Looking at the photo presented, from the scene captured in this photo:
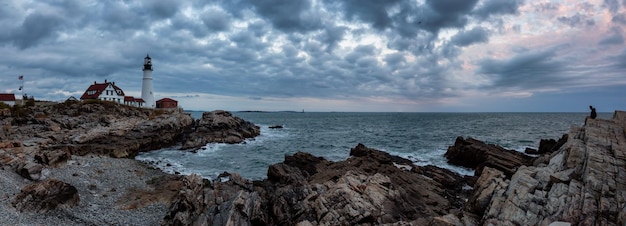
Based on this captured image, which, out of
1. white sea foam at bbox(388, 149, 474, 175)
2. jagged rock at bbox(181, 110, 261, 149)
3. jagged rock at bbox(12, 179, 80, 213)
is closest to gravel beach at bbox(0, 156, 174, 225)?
jagged rock at bbox(12, 179, 80, 213)

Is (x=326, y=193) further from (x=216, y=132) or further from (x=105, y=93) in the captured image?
(x=105, y=93)

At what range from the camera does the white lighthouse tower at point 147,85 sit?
77.8 metres

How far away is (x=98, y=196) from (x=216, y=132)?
34.6 m

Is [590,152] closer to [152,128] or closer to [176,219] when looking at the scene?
[176,219]

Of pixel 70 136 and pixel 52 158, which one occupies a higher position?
pixel 70 136

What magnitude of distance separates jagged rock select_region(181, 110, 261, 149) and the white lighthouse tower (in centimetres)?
2535

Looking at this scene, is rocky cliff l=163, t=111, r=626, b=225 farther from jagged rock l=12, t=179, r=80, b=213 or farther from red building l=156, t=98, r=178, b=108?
red building l=156, t=98, r=178, b=108

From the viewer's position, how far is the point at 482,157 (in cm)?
3067

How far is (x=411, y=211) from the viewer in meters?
15.1

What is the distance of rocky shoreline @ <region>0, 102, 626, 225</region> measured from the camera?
37.7 ft

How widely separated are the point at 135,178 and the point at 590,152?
97.3 feet

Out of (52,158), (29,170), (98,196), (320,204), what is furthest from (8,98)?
(320,204)

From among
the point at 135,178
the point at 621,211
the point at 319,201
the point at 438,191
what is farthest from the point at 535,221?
the point at 135,178

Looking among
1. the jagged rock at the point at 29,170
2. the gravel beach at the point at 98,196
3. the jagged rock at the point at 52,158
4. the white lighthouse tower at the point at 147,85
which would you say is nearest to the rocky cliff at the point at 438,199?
the gravel beach at the point at 98,196
